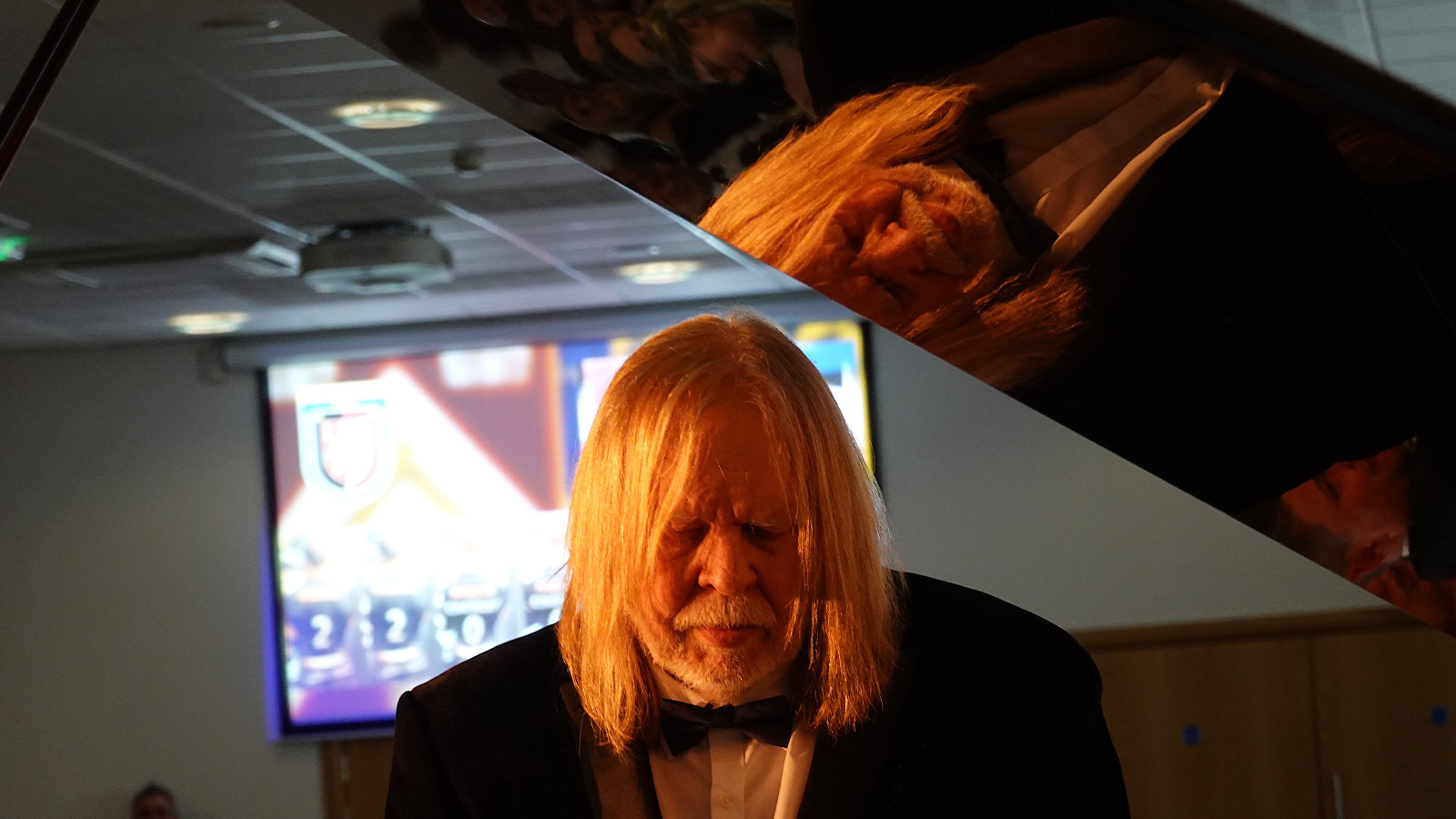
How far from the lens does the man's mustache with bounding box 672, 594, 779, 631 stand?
141cm

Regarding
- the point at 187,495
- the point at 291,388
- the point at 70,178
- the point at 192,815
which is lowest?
the point at 192,815

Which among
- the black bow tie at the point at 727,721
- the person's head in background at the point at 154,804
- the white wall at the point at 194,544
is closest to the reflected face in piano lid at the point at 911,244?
the black bow tie at the point at 727,721

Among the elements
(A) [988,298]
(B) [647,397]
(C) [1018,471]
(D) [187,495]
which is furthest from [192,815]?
(A) [988,298]

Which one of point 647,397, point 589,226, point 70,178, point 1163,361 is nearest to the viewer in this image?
point 1163,361

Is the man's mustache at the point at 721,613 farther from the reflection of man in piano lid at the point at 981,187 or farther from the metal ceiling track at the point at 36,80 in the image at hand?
the metal ceiling track at the point at 36,80

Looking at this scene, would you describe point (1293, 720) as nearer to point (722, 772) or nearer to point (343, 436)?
point (343, 436)

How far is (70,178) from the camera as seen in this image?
463 centimetres

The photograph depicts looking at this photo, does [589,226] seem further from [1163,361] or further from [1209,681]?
[1163,361]

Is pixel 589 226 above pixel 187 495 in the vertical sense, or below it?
above

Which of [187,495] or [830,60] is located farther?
[187,495]

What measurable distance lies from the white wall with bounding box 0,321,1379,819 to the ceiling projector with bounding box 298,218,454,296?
8.85ft

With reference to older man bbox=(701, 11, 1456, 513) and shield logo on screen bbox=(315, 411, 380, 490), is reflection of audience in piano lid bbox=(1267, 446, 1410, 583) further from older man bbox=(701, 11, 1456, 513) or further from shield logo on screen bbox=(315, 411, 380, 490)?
shield logo on screen bbox=(315, 411, 380, 490)

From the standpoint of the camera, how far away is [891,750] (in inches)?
55.7

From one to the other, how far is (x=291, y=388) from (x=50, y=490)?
4.77 feet
